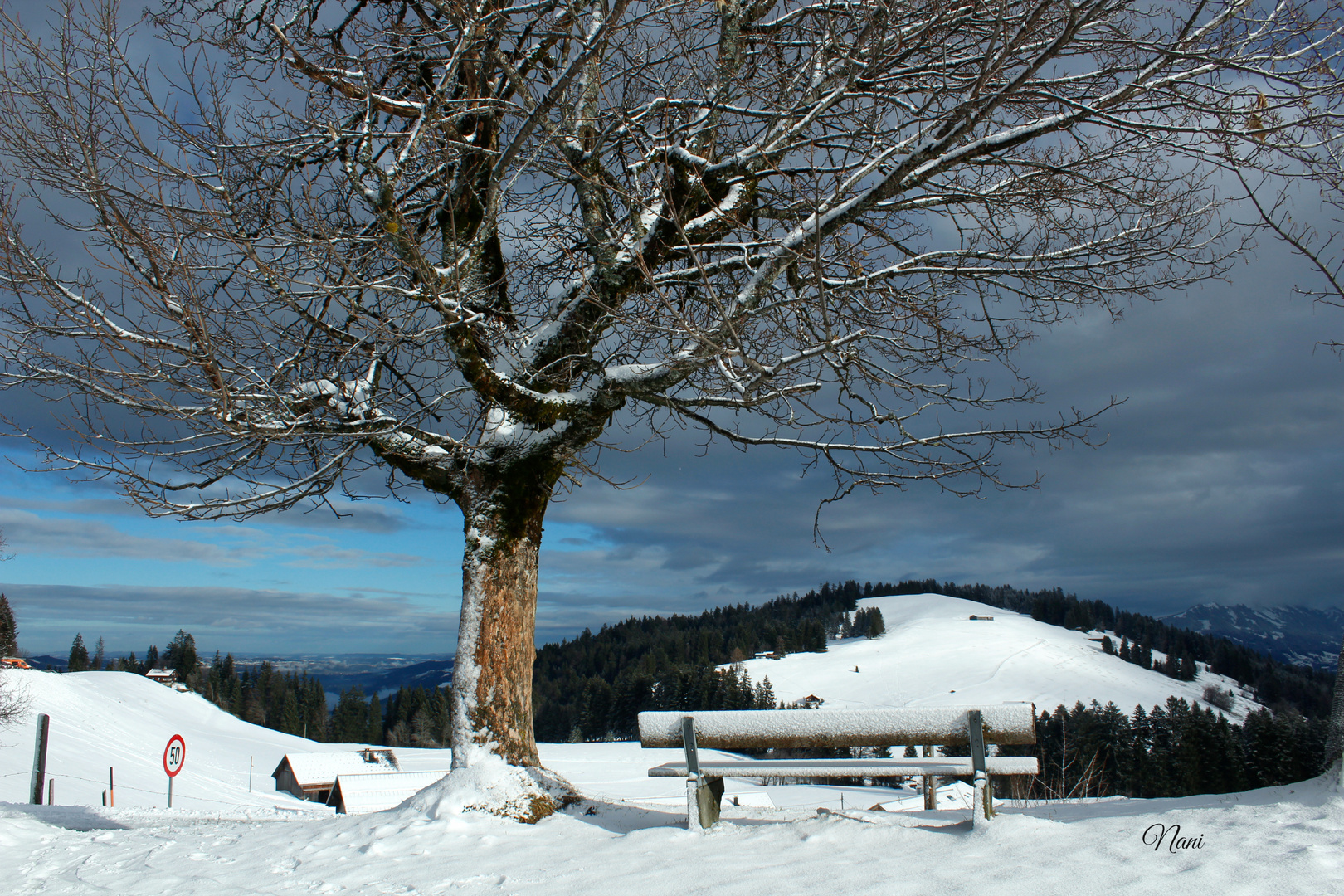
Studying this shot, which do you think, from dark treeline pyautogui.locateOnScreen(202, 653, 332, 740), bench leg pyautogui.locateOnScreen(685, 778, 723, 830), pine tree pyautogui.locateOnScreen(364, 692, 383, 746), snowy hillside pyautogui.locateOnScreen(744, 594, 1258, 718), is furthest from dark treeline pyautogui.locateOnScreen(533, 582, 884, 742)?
bench leg pyautogui.locateOnScreen(685, 778, 723, 830)

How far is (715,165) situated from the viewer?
6.51m

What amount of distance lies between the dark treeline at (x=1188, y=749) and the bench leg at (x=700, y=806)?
3642 centimetres

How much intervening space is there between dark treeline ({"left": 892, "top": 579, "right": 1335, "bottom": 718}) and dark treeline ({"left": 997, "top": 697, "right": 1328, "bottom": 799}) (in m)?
34.9

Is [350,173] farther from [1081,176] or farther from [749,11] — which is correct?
[1081,176]

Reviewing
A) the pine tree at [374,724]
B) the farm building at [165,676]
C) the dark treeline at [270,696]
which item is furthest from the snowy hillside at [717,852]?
the farm building at [165,676]

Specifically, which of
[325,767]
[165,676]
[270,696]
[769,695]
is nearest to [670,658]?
[769,695]

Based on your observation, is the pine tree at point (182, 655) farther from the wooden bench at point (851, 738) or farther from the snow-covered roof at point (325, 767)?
the wooden bench at point (851, 738)

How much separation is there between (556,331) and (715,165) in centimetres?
201

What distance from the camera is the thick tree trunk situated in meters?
5.91

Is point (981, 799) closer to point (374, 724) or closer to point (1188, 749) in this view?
point (1188, 749)

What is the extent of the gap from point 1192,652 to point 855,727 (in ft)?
499

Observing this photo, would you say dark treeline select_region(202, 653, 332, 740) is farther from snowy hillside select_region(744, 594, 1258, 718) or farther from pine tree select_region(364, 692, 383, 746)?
snowy hillside select_region(744, 594, 1258, 718)

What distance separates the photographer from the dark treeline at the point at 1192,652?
101125 mm

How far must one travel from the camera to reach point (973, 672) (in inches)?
4284
